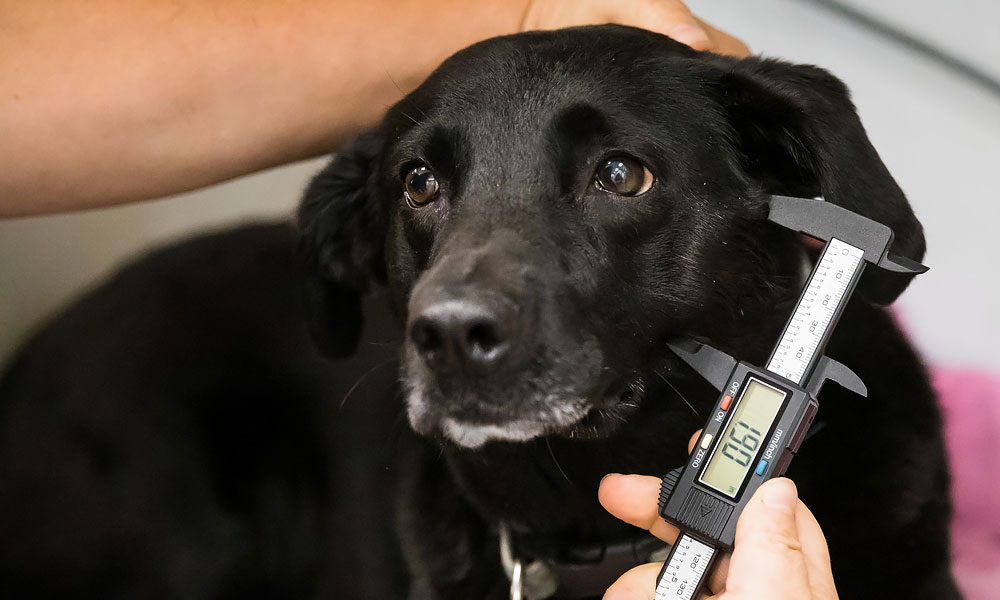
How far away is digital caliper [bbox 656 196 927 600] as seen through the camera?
2.78 feet

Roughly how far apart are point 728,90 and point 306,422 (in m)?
1.15

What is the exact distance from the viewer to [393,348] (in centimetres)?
169

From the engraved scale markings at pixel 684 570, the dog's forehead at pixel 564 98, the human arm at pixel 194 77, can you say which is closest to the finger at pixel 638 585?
the engraved scale markings at pixel 684 570

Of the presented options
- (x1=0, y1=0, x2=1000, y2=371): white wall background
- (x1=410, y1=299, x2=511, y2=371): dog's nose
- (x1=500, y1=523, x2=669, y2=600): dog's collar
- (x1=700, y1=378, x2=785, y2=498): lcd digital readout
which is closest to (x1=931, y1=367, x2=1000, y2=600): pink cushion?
(x1=0, y1=0, x2=1000, y2=371): white wall background

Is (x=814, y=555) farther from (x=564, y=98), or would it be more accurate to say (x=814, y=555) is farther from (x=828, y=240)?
(x=564, y=98)

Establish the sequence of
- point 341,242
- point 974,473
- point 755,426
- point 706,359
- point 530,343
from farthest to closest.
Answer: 1. point 974,473
2. point 341,242
3. point 706,359
4. point 530,343
5. point 755,426

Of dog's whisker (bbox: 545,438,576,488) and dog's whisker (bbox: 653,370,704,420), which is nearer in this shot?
dog's whisker (bbox: 653,370,704,420)

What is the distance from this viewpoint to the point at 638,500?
0.95 metres

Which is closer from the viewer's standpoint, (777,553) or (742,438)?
(777,553)

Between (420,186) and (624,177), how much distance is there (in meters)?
0.29

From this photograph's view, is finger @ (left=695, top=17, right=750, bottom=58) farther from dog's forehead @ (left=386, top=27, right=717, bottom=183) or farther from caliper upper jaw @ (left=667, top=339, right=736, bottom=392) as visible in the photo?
caliper upper jaw @ (left=667, top=339, right=736, bottom=392)

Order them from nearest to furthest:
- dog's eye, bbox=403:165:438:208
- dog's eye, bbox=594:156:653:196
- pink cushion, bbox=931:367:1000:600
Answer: dog's eye, bbox=594:156:653:196
dog's eye, bbox=403:165:438:208
pink cushion, bbox=931:367:1000:600

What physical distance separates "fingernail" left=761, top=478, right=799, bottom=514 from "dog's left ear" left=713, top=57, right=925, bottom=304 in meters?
0.41

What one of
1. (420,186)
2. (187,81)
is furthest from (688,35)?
(187,81)
